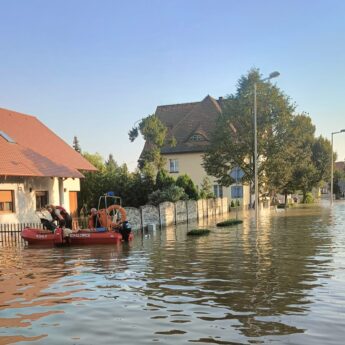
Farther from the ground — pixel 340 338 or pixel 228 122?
pixel 228 122

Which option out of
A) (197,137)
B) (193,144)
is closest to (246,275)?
(193,144)

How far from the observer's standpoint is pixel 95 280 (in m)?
11.6

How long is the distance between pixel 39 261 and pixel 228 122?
1029 inches

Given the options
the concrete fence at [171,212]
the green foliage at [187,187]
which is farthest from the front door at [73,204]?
the concrete fence at [171,212]

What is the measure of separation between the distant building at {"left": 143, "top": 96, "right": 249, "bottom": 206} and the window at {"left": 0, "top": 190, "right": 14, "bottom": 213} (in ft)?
78.7

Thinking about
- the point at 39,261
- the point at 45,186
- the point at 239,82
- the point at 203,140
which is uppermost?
the point at 239,82

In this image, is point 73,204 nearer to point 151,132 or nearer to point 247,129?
point 151,132

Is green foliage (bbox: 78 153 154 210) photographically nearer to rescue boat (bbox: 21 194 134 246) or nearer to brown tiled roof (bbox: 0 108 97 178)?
brown tiled roof (bbox: 0 108 97 178)

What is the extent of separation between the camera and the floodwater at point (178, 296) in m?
7.12

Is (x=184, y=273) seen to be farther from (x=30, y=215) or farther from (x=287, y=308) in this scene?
(x=30, y=215)

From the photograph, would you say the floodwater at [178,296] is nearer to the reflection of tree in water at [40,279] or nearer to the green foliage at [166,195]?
the reflection of tree in water at [40,279]

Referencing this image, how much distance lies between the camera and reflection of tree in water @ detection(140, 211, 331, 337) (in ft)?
26.8

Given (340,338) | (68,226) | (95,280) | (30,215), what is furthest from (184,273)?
(30,215)

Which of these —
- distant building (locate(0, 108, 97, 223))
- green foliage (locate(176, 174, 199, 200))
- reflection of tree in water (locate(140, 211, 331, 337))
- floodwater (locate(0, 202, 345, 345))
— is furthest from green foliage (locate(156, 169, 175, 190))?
floodwater (locate(0, 202, 345, 345))
